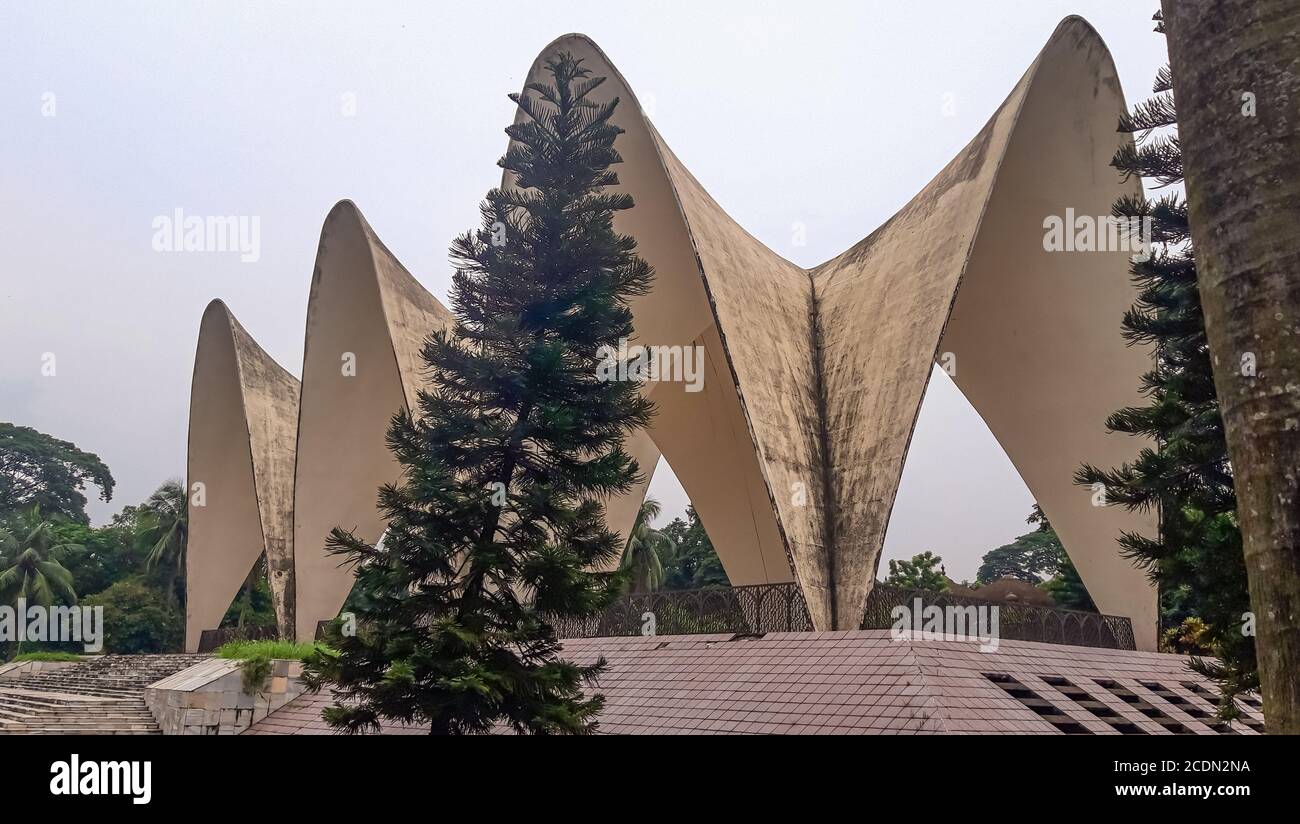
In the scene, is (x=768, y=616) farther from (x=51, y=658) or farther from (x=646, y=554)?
(x=646, y=554)

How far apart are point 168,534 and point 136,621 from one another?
479 centimetres

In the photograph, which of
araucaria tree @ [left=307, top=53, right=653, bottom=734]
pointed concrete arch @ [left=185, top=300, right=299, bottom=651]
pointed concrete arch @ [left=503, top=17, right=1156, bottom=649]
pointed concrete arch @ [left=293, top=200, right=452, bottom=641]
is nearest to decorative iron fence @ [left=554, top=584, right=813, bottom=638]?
pointed concrete arch @ [left=503, top=17, right=1156, bottom=649]

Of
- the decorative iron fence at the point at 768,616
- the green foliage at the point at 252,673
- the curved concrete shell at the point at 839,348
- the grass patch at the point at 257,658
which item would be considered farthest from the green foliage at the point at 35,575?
the decorative iron fence at the point at 768,616

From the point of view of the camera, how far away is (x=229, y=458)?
27156 millimetres

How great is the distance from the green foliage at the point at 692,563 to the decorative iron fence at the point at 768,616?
2225 cm

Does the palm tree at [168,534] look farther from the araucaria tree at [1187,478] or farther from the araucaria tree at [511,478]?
the araucaria tree at [1187,478]

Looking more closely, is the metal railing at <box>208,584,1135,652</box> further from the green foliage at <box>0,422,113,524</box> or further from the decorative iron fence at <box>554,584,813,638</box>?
the green foliage at <box>0,422,113,524</box>

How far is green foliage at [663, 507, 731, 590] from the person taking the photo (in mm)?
39531

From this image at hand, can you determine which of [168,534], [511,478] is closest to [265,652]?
[511,478]

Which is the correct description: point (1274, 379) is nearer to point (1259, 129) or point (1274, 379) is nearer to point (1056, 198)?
point (1259, 129)

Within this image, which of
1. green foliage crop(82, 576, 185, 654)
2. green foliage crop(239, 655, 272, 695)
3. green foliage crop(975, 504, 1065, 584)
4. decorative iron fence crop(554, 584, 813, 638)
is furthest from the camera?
green foliage crop(975, 504, 1065, 584)

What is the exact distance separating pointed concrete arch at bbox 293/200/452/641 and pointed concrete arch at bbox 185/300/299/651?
1542mm
